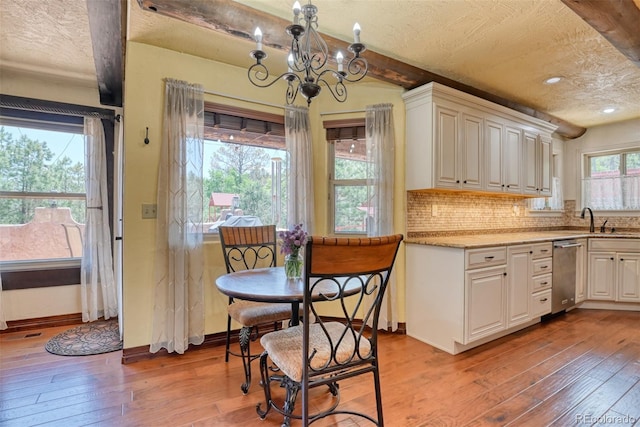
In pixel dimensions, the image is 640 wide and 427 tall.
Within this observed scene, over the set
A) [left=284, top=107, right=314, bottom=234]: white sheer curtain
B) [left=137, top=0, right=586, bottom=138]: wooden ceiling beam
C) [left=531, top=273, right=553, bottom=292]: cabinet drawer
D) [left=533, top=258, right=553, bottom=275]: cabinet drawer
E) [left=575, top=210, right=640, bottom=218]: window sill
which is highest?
[left=137, top=0, right=586, bottom=138]: wooden ceiling beam

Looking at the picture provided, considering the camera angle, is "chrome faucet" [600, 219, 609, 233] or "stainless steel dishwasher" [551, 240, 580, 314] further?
"chrome faucet" [600, 219, 609, 233]

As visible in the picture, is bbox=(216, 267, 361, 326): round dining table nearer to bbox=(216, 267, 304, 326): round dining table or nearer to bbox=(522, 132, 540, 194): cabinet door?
bbox=(216, 267, 304, 326): round dining table

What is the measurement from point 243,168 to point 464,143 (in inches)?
84.6

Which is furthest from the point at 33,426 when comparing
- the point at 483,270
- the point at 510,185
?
the point at 510,185

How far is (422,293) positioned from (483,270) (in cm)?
56

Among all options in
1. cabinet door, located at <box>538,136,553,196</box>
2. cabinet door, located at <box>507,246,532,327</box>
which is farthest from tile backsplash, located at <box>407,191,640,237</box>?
cabinet door, located at <box>507,246,532,327</box>

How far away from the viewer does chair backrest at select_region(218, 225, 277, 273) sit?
8.50ft

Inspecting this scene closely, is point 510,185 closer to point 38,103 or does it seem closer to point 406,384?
point 406,384

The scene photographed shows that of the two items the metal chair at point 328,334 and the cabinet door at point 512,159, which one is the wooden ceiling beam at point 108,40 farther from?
the cabinet door at point 512,159

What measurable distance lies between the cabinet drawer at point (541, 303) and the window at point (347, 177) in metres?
1.82

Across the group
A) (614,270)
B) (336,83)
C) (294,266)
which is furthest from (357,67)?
(614,270)

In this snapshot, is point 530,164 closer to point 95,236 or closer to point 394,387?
point 394,387

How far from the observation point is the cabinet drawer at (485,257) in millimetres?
2604

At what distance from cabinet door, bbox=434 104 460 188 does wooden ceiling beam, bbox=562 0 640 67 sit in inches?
44.9
